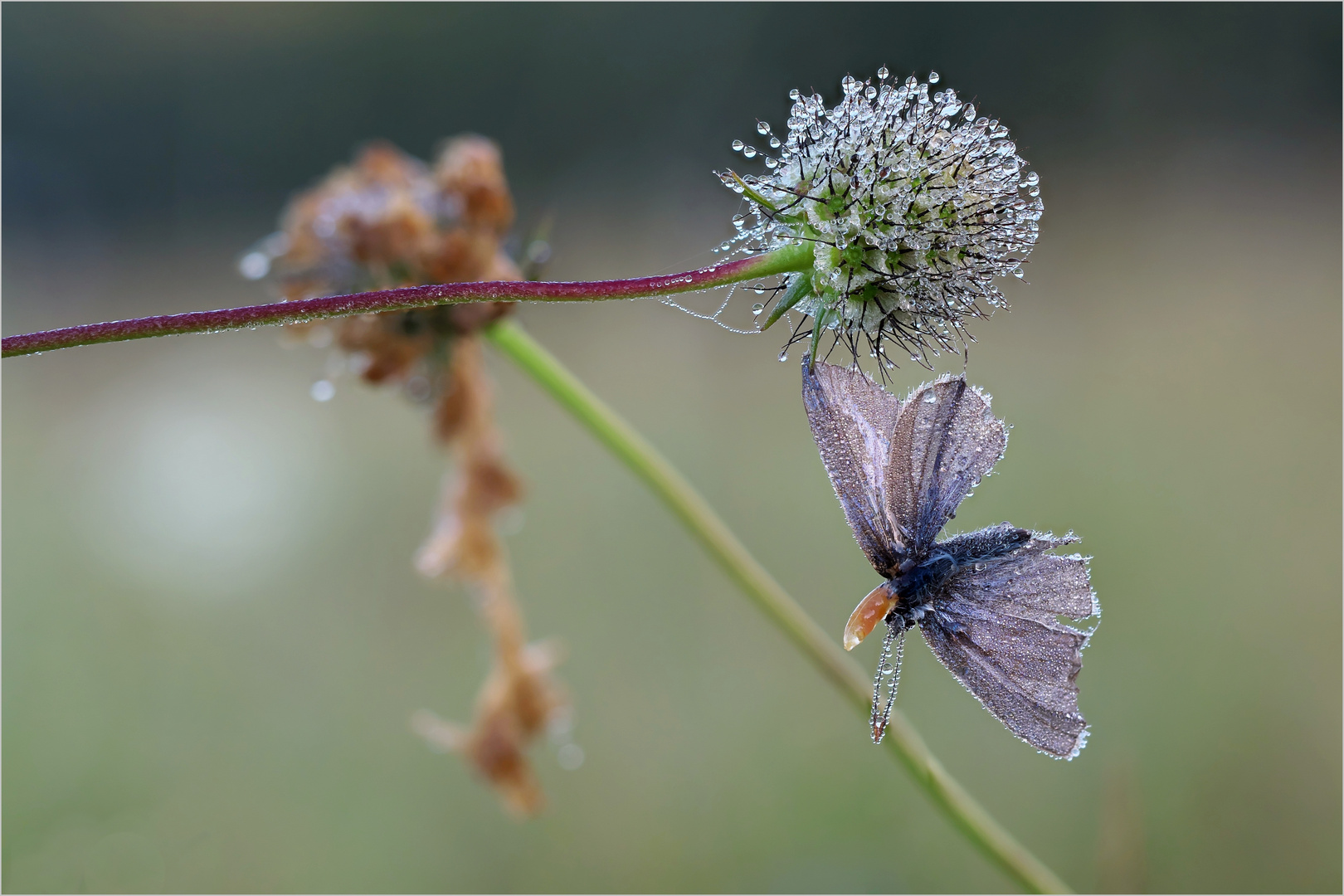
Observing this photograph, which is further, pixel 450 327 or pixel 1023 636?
pixel 450 327

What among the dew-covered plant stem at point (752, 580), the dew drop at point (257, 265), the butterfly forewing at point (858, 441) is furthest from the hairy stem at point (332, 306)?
the dew drop at point (257, 265)

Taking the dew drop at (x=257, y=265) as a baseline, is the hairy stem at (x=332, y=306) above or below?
below


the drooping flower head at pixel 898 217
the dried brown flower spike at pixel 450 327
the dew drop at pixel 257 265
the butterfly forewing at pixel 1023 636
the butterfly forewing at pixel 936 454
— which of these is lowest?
the butterfly forewing at pixel 1023 636

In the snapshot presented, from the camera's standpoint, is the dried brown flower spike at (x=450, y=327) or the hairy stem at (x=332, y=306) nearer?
the hairy stem at (x=332, y=306)

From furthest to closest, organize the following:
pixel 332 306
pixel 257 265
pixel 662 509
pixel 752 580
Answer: pixel 662 509 < pixel 257 265 < pixel 752 580 < pixel 332 306

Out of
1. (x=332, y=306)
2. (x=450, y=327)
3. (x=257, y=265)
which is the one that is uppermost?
(x=257, y=265)

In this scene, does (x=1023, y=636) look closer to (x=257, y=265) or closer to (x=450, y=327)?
(x=450, y=327)

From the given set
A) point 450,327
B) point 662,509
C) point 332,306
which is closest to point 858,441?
point 332,306

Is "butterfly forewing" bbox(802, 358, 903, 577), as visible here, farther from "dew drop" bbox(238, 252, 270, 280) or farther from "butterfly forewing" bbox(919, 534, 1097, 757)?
"dew drop" bbox(238, 252, 270, 280)

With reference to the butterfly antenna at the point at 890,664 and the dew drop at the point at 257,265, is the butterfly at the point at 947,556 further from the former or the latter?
the dew drop at the point at 257,265

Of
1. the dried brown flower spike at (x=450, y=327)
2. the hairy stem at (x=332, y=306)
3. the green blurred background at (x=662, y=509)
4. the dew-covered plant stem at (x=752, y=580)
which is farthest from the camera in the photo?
the green blurred background at (x=662, y=509)
